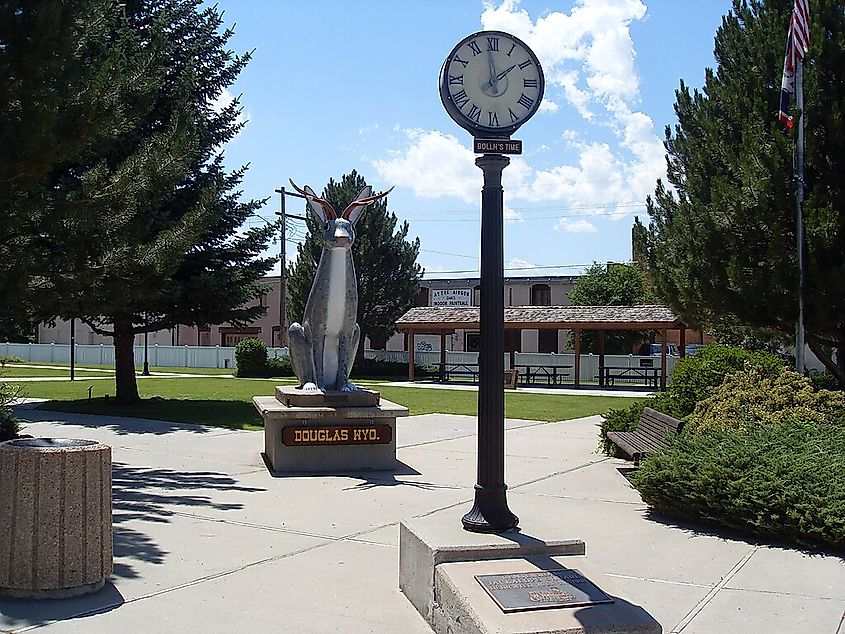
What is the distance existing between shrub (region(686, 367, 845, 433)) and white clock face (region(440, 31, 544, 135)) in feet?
17.9

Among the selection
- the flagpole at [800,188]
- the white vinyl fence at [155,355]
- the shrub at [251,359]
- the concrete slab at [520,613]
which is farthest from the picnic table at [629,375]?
the concrete slab at [520,613]

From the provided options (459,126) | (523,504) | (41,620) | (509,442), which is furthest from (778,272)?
(41,620)

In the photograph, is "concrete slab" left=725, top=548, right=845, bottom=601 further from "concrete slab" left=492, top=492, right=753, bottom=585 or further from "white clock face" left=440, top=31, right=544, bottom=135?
"white clock face" left=440, top=31, right=544, bottom=135

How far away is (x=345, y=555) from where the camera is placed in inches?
274

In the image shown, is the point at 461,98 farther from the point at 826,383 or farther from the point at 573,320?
the point at 573,320

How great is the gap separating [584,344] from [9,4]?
4245cm

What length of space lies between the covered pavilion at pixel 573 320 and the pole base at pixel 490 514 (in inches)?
1036

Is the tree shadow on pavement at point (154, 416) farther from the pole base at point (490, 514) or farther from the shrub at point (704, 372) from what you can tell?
the pole base at point (490, 514)

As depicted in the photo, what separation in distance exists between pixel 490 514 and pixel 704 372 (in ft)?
26.4

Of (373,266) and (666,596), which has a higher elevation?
(373,266)


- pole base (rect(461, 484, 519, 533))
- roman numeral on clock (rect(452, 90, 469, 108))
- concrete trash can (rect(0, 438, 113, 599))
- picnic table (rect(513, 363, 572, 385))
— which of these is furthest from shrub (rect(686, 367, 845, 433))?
picnic table (rect(513, 363, 572, 385))

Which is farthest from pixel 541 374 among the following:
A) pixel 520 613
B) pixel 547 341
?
pixel 520 613

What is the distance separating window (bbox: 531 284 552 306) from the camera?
57562 mm

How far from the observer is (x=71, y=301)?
10844 mm
